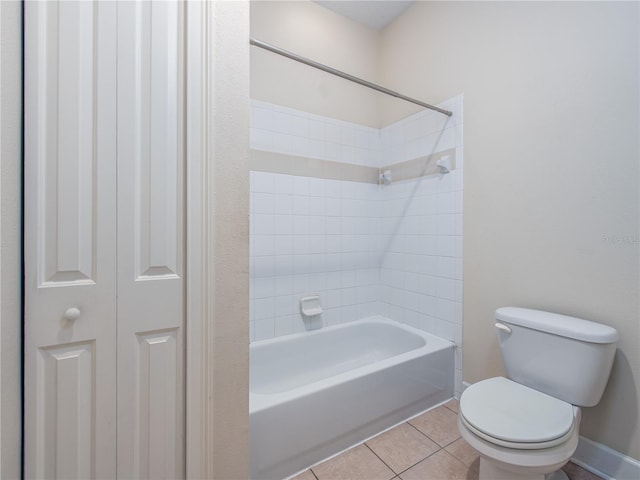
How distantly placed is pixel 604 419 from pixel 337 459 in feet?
4.06

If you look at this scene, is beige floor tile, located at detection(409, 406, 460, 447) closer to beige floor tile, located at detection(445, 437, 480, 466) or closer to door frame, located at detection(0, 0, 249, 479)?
beige floor tile, located at detection(445, 437, 480, 466)

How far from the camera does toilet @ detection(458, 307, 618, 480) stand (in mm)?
1015

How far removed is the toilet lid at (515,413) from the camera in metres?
1.04

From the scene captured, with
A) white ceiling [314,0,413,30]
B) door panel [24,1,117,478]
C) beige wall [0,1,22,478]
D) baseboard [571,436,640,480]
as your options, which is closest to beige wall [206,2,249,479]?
door panel [24,1,117,478]

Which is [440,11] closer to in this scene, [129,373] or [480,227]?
[480,227]

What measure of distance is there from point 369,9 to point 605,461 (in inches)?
121

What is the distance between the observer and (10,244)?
0.71 meters

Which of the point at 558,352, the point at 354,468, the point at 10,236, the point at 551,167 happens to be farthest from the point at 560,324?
the point at 10,236

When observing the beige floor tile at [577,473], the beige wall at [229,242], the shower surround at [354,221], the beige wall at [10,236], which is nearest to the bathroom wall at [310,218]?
the shower surround at [354,221]

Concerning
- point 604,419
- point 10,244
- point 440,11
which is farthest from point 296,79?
point 604,419

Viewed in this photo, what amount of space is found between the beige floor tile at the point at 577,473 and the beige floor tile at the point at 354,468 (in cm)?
80

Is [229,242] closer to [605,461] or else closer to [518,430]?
[518,430]

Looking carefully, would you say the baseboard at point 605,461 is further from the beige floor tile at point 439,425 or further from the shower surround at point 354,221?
the shower surround at point 354,221

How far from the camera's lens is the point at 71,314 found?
749 mm
